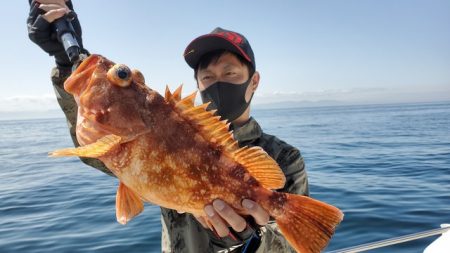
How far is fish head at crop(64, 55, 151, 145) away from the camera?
230 cm

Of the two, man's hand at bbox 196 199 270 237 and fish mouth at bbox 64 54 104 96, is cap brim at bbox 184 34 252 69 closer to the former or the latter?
fish mouth at bbox 64 54 104 96

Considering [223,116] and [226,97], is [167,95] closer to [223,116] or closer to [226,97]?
[226,97]

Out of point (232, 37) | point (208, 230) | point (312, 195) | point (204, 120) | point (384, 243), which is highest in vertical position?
A: point (232, 37)

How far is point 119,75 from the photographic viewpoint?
7.72ft

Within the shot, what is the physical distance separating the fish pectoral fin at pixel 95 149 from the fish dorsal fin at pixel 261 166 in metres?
0.84

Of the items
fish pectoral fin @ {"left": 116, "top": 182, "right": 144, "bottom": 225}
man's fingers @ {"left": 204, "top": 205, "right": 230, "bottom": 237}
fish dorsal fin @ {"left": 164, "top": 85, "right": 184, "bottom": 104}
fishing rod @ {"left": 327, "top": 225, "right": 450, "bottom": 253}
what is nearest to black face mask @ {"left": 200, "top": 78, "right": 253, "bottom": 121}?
fish dorsal fin @ {"left": 164, "top": 85, "right": 184, "bottom": 104}

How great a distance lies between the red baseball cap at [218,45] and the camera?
3.79m

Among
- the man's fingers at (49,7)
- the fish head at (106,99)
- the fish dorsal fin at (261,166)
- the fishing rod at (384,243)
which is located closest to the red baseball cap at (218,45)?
the man's fingers at (49,7)

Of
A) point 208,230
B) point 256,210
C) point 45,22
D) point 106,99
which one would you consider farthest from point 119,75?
point 208,230

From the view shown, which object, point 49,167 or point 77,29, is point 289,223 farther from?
point 49,167

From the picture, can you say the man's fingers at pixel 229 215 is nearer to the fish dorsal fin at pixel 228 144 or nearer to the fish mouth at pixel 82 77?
the fish dorsal fin at pixel 228 144

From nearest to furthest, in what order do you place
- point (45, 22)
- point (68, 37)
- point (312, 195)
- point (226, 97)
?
point (68, 37) < point (45, 22) < point (226, 97) < point (312, 195)

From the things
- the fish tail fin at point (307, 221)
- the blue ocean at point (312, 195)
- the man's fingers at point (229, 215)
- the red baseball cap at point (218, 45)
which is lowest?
the blue ocean at point (312, 195)

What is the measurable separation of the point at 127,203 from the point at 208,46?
82.3 inches
